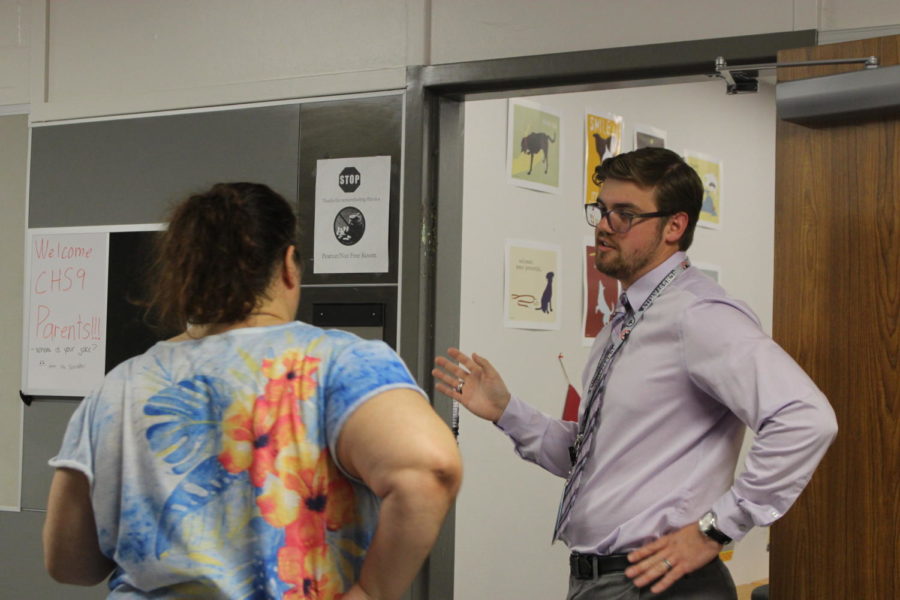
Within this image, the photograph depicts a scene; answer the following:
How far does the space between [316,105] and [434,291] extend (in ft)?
2.41

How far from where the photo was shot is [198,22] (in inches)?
146

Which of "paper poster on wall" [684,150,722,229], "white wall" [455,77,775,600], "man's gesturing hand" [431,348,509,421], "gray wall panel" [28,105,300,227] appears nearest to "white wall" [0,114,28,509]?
"gray wall panel" [28,105,300,227]

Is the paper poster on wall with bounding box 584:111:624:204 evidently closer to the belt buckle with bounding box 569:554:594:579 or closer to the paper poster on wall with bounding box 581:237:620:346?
the paper poster on wall with bounding box 581:237:620:346

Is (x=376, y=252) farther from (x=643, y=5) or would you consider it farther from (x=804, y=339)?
(x=804, y=339)

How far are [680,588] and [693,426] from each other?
1.07ft

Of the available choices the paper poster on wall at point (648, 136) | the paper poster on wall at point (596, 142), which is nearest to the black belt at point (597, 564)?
the paper poster on wall at point (596, 142)

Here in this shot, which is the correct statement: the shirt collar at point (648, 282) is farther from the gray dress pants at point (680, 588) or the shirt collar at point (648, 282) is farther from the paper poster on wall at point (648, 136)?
the paper poster on wall at point (648, 136)

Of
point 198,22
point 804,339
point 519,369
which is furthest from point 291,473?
point 519,369

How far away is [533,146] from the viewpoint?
4.49 meters

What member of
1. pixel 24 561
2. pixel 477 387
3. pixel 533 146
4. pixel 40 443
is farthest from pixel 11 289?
pixel 477 387

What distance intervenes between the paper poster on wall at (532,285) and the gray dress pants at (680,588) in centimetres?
212

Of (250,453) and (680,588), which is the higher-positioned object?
(250,453)

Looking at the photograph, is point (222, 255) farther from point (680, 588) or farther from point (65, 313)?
point (65, 313)

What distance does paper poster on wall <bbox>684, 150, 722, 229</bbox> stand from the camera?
5582 mm
